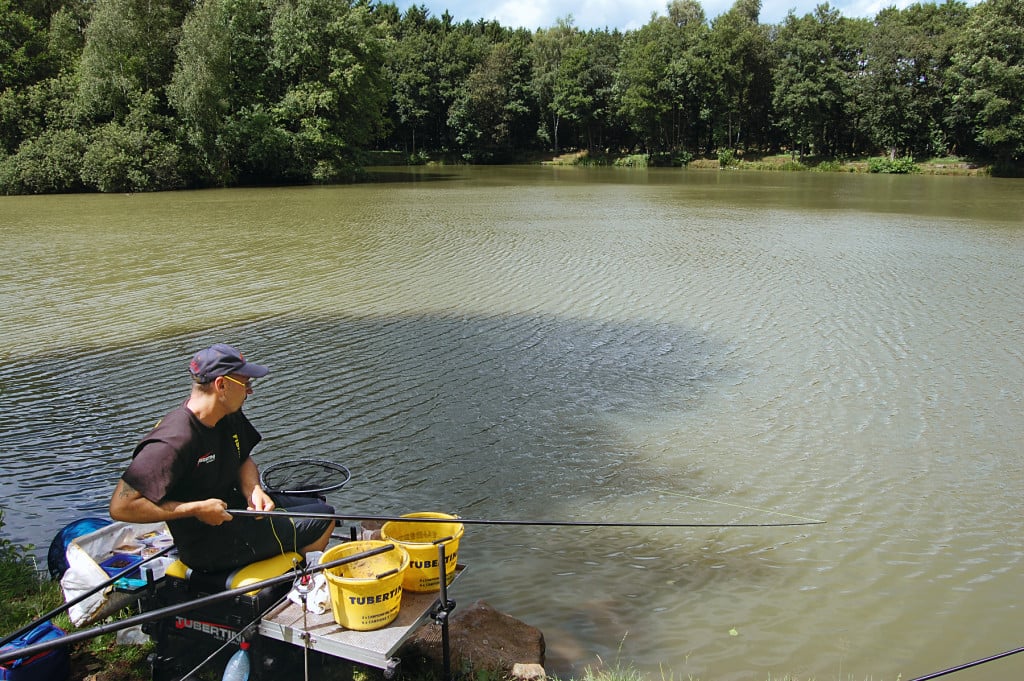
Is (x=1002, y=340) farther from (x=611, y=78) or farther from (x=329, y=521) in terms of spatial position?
(x=611, y=78)

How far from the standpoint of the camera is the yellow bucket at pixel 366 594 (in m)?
3.39

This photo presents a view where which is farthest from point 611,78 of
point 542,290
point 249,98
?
point 542,290

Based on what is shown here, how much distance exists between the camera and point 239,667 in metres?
3.52

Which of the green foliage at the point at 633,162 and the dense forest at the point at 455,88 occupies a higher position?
the dense forest at the point at 455,88

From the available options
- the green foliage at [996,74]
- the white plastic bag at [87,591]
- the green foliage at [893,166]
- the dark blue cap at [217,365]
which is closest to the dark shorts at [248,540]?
the white plastic bag at [87,591]

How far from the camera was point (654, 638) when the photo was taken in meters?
4.56

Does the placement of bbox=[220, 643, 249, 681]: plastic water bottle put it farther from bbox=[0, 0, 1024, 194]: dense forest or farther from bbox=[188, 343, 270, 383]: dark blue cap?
bbox=[0, 0, 1024, 194]: dense forest

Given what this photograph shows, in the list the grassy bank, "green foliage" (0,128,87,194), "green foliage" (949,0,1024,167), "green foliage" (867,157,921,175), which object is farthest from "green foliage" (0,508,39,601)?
"green foliage" (867,157,921,175)

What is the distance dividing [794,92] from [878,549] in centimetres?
6169

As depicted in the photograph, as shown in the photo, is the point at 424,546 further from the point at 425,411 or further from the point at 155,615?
the point at 425,411

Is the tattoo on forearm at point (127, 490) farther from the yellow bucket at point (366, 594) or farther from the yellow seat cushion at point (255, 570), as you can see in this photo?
the yellow bucket at point (366, 594)

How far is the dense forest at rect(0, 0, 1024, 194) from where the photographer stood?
39.0 metres

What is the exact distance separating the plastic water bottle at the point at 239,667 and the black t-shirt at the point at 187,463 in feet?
1.86

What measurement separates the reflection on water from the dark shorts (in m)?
1.42
